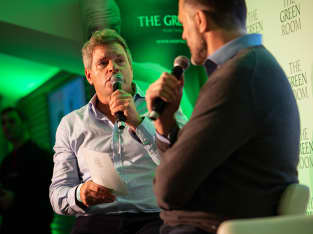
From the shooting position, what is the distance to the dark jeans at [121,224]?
238 cm

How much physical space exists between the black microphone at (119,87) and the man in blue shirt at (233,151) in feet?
2.65

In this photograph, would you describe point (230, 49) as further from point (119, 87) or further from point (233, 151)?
point (119, 87)

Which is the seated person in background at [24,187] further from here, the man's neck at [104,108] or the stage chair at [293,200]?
the stage chair at [293,200]

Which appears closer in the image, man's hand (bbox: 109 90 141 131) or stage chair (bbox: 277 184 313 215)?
stage chair (bbox: 277 184 313 215)

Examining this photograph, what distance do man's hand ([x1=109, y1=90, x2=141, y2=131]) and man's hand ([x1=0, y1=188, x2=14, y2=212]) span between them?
1.99m

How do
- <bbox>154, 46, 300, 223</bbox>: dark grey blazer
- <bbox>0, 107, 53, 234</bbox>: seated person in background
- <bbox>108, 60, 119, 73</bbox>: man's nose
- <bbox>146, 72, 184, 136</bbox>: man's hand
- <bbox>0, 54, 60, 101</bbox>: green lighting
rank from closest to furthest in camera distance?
<bbox>154, 46, 300, 223</bbox>: dark grey blazer
<bbox>146, 72, 184, 136</bbox>: man's hand
<bbox>108, 60, 119, 73</bbox>: man's nose
<bbox>0, 107, 53, 234</bbox>: seated person in background
<bbox>0, 54, 60, 101</bbox>: green lighting

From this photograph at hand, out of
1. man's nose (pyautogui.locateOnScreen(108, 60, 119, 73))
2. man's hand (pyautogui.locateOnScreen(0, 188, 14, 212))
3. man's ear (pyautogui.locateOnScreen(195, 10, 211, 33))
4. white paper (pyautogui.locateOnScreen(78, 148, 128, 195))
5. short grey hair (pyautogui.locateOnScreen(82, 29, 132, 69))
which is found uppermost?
short grey hair (pyautogui.locateOnScreen(82, 29, 132, 69))

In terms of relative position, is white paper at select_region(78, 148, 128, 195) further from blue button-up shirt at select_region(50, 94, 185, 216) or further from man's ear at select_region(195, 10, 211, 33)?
man's ear at select_region(195, 10, 211, 33)

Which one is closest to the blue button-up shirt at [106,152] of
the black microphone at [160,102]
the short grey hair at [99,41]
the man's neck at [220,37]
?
the short grey hair at [99,41]

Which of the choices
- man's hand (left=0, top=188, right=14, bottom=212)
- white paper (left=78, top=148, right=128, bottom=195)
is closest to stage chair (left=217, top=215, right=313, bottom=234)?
white paper (left=78, top=148, right=128, bottom=195)

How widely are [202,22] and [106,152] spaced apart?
114 centimetres

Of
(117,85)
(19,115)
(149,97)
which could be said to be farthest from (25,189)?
(149,97)

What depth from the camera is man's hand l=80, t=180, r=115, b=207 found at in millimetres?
2307

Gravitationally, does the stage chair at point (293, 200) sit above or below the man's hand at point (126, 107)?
below
